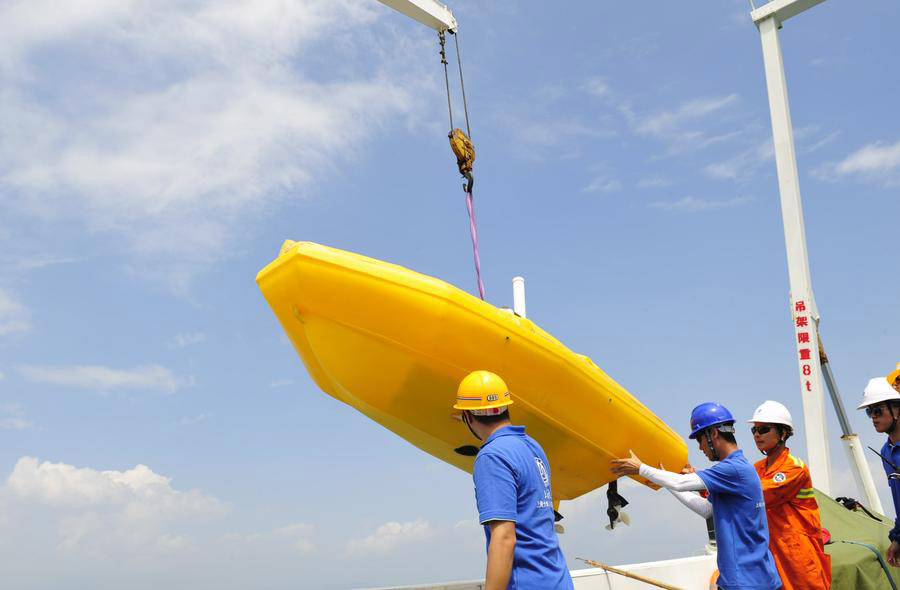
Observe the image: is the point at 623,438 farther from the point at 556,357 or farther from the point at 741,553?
the point at 741,553

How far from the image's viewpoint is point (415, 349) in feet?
12.7

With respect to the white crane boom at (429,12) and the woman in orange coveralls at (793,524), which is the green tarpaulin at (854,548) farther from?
the white crane boom at (429,12)

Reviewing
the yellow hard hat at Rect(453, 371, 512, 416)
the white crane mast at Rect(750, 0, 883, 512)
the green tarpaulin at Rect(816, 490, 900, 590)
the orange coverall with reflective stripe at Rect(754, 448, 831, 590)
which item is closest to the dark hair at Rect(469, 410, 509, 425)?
the yellow hard hat at Rect(453, 371, 512, 416)

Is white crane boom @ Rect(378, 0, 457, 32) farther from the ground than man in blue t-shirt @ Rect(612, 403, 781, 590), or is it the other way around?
white crane boom @ Rect(378, 0, 457, 32)

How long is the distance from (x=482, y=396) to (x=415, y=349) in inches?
47.4

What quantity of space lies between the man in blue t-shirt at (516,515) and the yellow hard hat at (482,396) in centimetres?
12

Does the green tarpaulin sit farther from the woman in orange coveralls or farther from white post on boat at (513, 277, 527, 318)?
white post on boat at (513, 277, 527, 318)

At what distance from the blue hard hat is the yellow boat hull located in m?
0.88

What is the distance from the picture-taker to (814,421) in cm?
840

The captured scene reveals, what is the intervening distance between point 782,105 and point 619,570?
6.98 meters

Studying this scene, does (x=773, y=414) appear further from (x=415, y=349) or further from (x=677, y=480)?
(x=415, y=349)

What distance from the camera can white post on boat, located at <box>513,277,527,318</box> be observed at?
456 centimetres

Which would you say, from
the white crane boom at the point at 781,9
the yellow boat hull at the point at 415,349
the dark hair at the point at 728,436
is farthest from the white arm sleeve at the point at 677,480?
the white crane boom at the point at 781,9

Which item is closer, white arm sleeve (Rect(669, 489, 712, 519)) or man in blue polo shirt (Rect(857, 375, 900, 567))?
white arm sleeve (Rect(669, 489, 712, 519))
